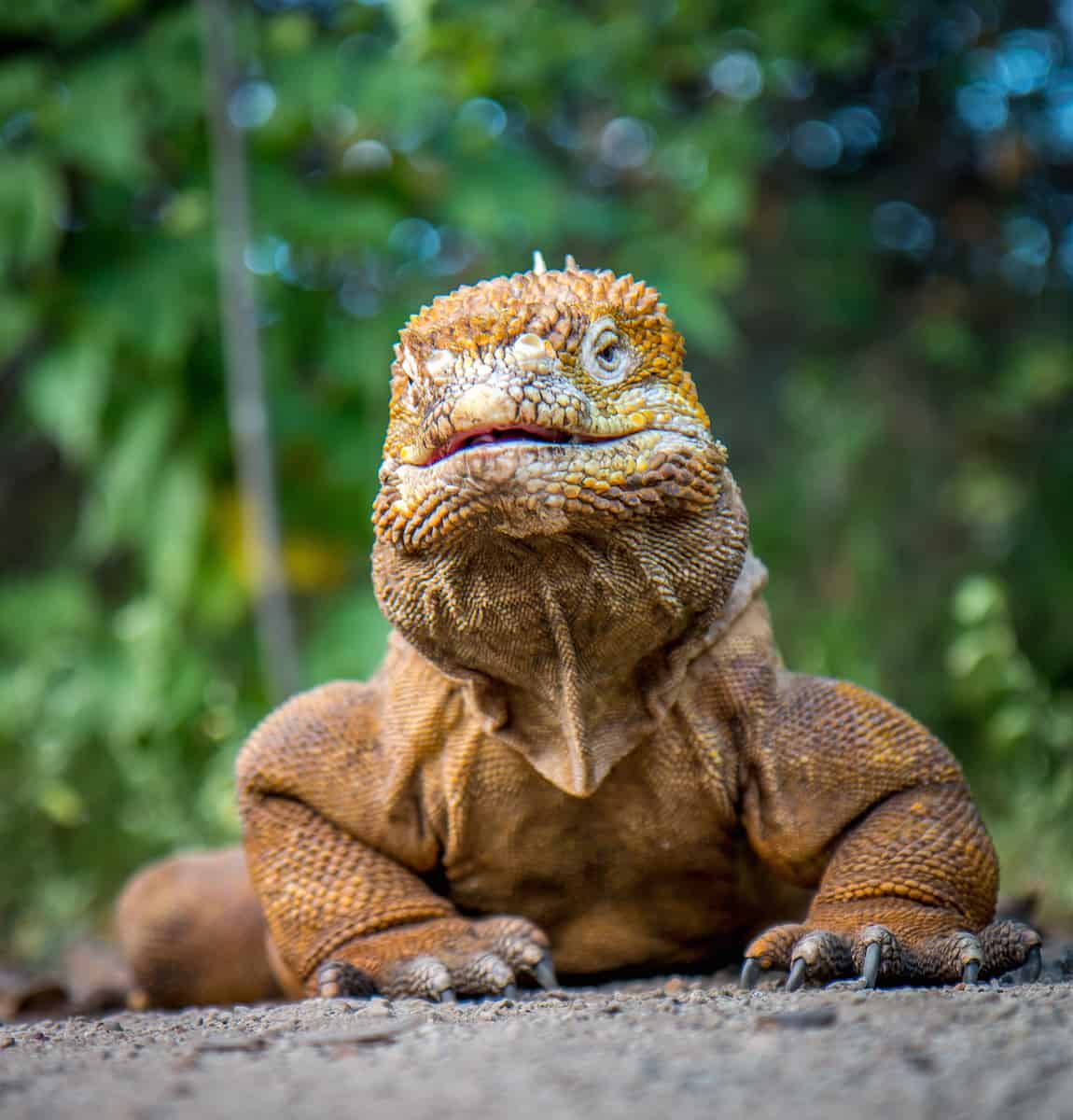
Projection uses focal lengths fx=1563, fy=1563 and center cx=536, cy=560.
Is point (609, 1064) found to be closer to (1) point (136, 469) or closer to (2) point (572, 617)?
(2) point (572, 617)

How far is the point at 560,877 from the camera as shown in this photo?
422 centimetres

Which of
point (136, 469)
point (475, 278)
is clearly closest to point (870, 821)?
point (136, 469)

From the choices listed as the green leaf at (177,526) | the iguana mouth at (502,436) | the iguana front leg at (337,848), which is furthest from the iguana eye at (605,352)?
the green leaf at (177,526)

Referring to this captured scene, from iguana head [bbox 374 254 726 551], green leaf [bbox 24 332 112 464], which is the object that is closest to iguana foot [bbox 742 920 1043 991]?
iguana head [bbox 374 254 726 551]

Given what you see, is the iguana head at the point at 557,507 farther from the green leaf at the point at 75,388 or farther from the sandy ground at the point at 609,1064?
the green leaf at the point at 75,388

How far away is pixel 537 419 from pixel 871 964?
4.65 ft

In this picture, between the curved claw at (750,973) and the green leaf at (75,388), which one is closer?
the curved claw at (750,973)

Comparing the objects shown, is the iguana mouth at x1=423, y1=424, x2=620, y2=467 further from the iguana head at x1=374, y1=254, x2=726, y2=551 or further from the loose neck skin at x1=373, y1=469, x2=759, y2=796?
the loose neck skin at x1=373, y1=469, x2=759, y2=796

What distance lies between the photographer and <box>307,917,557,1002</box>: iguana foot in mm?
3754

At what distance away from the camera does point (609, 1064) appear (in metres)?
2.55

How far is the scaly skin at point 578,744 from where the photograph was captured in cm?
339

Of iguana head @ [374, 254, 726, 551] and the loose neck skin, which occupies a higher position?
iguana head @ [374, 254, 726, 551]

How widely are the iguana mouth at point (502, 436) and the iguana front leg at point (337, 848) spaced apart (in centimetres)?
116

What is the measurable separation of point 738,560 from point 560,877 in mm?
1076
